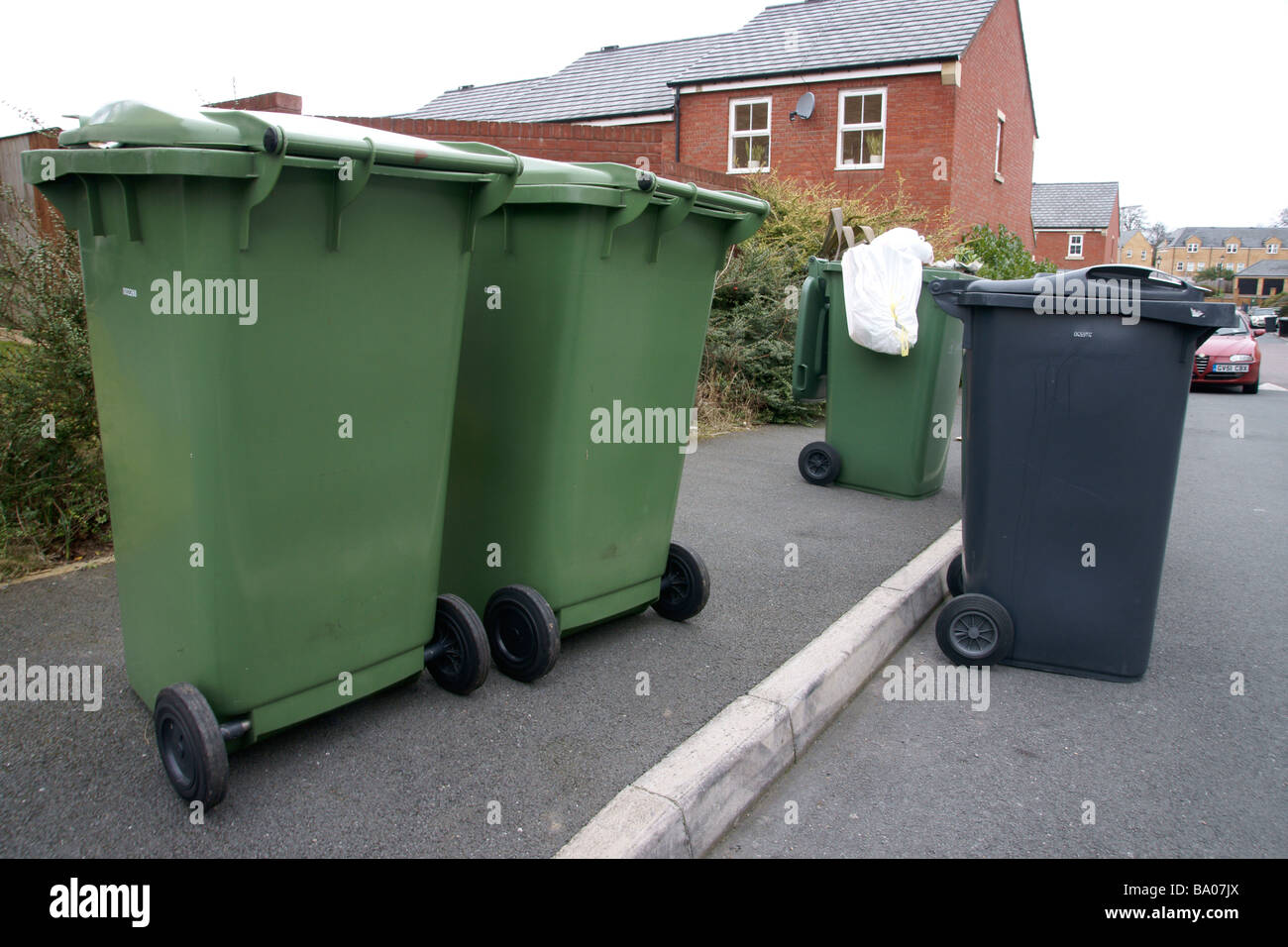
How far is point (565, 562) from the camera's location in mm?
3346

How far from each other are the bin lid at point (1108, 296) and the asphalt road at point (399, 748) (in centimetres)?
150

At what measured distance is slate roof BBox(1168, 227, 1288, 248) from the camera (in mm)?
113213

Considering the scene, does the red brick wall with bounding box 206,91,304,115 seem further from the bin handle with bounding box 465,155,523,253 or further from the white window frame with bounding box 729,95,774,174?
the white window frame with bounding box 729,95,774,174

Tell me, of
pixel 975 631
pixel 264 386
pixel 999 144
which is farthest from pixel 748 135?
pixel 264 386

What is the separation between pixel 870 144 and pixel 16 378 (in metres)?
17.7

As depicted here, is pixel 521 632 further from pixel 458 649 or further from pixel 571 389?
pixel 571 389

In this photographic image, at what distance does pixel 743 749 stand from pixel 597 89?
2356 centimetres

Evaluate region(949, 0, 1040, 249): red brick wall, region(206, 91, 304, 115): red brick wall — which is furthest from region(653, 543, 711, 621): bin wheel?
region(949, 0, 1040, 249): red brick wall

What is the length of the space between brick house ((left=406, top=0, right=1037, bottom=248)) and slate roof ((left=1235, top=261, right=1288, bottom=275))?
96.3 meters

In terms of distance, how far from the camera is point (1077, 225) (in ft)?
158

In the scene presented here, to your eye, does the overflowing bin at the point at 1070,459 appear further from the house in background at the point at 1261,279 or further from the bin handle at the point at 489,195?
the house in background at the point at 1261,279

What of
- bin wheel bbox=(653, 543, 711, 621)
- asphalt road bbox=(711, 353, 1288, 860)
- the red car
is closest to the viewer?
asphalt road bbox=(711, 353, 1288, 860)

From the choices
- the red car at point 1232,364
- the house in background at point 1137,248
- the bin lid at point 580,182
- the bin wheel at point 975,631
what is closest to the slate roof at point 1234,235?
the house in background at point 1137,248

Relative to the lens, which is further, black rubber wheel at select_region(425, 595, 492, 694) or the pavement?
black rubber wheel at select_region(425, 595, 492, 694)
